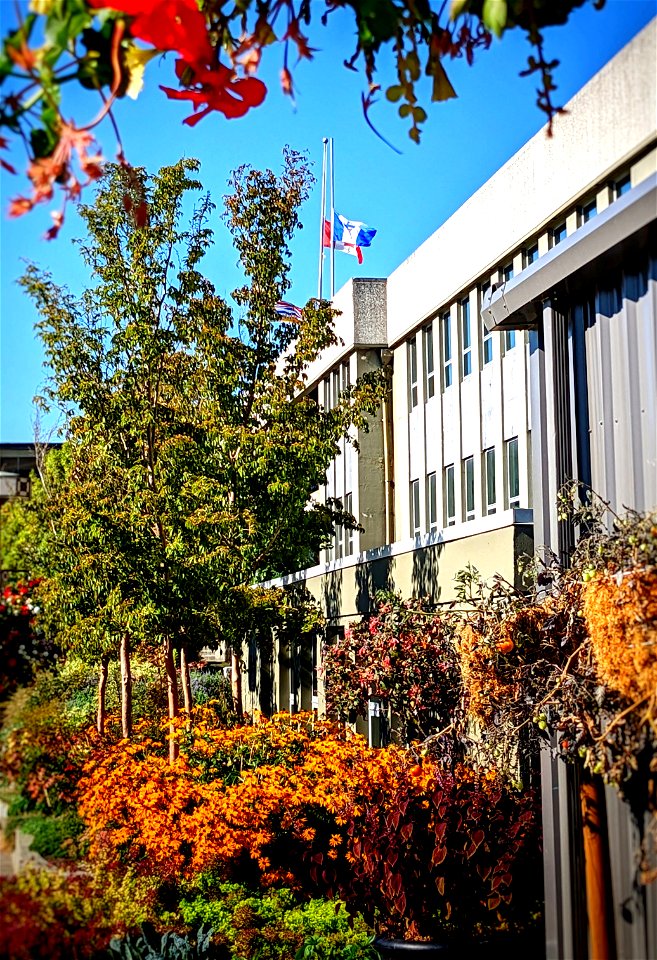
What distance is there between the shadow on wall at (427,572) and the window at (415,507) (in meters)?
8.13

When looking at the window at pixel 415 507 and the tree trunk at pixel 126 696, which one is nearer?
the tree trunk at pixel 126 696

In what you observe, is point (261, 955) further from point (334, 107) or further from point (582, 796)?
point (334, 107)

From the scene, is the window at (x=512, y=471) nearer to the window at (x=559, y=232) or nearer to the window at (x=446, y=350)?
the window at (x=446, y=350)

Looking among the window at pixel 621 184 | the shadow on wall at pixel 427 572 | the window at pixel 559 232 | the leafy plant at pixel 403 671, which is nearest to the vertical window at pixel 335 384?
the window at pixel 559 232

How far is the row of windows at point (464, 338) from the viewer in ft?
53.3

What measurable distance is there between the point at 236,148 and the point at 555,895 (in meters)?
4.95

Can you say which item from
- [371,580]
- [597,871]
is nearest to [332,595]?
[371,580]

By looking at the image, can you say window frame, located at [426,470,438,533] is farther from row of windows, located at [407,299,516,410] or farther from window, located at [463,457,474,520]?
row of windows, located at [407,299,516,410]

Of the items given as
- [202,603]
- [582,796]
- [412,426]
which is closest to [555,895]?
[582,796]

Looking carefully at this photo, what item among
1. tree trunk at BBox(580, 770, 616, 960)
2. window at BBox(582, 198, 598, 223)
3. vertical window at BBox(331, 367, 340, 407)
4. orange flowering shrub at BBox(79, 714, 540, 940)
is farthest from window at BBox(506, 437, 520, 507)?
tree trunk at BBox(580, 770, 616, 960)

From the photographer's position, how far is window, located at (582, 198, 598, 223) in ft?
52.0

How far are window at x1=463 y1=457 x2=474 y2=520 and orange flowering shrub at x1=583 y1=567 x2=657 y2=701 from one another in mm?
16156

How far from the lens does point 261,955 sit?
7.95 metres

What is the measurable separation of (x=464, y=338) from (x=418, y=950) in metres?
15.0
